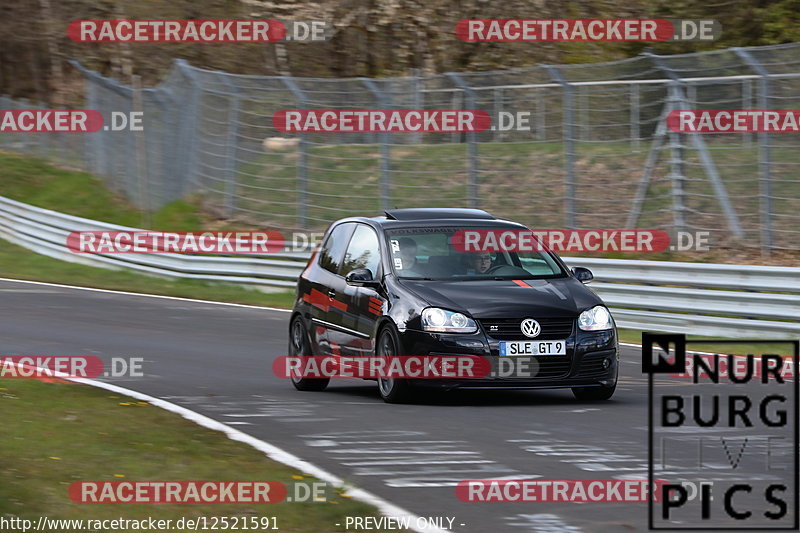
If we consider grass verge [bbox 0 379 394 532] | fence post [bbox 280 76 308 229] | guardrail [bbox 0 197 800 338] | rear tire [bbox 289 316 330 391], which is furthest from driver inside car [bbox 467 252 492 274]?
fence post [bbox 280 76 308 229]

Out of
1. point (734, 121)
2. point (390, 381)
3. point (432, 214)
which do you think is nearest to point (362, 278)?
point (390, 381)

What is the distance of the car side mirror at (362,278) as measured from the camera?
1240 cm

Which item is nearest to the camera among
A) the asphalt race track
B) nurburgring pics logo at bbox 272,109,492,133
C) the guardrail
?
the asphalt race track

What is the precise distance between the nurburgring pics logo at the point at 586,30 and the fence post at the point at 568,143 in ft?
25.9

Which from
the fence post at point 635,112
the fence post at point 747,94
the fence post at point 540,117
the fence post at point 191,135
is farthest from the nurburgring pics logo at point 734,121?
the fence post at point 191,135

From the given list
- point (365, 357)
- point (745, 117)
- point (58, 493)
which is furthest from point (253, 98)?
point (58, 493)

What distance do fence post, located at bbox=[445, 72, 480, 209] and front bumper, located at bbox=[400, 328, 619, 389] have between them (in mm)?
11616

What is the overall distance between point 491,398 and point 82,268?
738 inches

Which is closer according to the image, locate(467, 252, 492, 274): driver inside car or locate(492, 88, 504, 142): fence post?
locate(467, 252, 492, 274): driver inside car

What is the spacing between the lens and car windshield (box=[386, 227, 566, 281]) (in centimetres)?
1245

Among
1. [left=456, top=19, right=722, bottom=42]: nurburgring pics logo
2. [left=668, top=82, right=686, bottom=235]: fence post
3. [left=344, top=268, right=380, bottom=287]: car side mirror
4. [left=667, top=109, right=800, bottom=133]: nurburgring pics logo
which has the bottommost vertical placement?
[left=344, top=268, right=380, bottom=287]: car side mirror

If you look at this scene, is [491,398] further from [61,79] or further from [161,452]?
[61,79]

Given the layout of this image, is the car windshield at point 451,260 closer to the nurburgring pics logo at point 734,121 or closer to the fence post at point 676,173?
the nurburgring pics logo at point 734,121

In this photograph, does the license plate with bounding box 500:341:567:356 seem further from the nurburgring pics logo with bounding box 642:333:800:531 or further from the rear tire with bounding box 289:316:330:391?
the rear tire with bounding box 289:316:330:391
